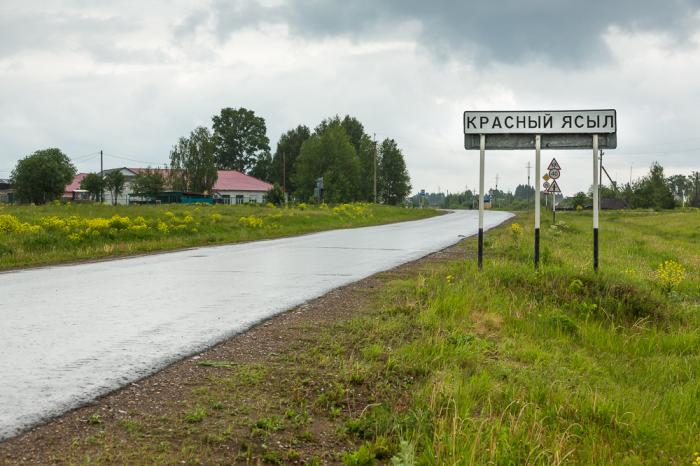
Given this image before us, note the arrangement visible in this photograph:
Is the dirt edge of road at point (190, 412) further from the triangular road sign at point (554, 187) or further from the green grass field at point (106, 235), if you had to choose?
the triangular road sign at point (554, 187)

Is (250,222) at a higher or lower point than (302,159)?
lower

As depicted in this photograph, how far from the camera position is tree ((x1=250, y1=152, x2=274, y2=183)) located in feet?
373

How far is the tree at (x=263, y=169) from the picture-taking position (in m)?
114

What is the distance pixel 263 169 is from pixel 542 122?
4121 inches

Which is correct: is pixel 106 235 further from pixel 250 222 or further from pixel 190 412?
pixel 190 412

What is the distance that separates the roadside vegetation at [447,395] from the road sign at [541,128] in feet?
10.9

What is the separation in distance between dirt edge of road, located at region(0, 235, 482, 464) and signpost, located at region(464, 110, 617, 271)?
5.98 meters

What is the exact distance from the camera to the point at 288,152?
372ft

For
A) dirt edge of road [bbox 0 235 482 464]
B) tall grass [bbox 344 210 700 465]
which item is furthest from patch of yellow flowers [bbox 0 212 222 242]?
dirt edge of road [bbox 0 235 482 464]

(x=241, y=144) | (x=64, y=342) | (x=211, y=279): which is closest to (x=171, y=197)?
(x=241, y=144)

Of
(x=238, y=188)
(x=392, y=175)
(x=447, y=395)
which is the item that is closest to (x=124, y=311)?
(x=447, y=395)

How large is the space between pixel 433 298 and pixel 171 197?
207 ft

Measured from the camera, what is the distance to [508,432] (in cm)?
422

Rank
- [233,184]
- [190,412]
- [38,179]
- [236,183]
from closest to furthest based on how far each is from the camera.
→ 1. [190,412]
2. [38,179]
3. [233,184]
4. [236,183]
